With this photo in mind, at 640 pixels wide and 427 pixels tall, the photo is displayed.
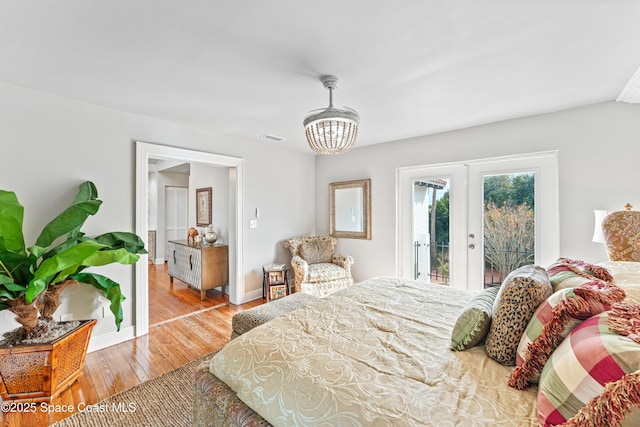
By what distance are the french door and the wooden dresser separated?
269cm

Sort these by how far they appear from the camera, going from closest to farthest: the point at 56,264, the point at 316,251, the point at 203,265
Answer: the point at 56,264 → the point at 203,265 → the point at 316,251

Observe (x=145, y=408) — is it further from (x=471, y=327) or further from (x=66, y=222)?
(x=471, y=327)

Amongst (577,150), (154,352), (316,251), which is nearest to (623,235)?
(577,150)

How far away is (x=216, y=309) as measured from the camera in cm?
374

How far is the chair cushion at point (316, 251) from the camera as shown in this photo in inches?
168

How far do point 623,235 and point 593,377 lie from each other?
2.03 metres

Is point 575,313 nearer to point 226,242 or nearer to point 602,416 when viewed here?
point 602,416

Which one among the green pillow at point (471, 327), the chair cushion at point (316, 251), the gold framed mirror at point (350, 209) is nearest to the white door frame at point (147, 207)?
the chair cushion at point (316, 251)

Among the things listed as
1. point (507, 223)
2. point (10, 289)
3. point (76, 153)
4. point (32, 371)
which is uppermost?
point (76, 153)

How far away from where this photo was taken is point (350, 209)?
177 inches

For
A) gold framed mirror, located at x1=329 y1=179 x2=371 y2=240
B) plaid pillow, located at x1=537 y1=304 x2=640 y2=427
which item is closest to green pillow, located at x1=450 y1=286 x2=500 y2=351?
Answer: plaid pillow, located at x1=537 y1=304 x2=640 y2=427

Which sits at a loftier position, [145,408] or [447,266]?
[447,266]

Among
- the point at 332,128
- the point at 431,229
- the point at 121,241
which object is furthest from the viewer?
the point at 431,229

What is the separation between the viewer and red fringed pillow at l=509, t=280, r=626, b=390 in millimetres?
936
